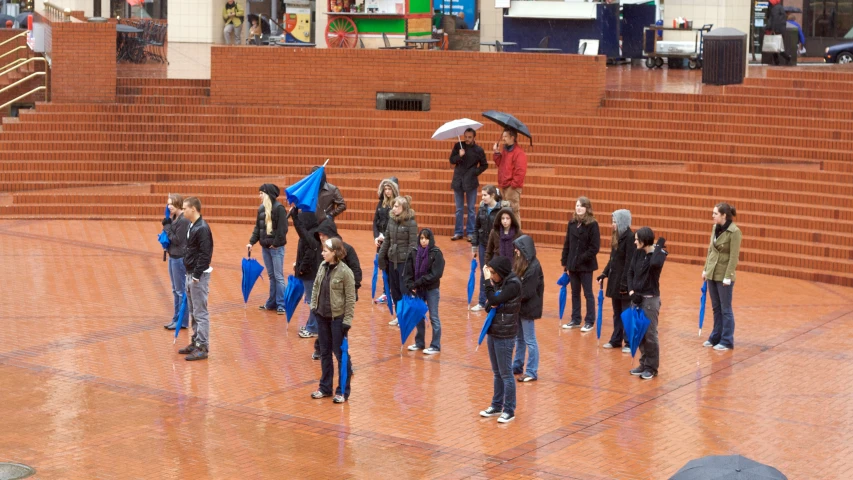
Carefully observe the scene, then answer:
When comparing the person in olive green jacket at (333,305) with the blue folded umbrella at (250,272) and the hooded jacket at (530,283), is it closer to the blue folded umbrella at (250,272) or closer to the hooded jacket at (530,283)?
the hooded jacket at (530,283)

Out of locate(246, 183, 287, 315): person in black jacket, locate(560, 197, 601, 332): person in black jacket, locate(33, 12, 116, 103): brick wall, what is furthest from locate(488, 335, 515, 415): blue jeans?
locate(33, 12, 116, 103): brick wall

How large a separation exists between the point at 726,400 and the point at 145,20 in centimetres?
2529

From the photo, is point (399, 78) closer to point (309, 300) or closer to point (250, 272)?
point (250, 272)

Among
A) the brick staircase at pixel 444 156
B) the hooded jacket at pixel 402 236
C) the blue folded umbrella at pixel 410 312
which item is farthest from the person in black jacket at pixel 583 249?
the brick staircase at pixel 444 156

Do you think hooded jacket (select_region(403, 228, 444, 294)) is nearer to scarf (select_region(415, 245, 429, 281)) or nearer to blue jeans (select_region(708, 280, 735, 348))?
scarf (select_region(415, 245, 429, 281))

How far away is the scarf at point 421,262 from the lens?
12.8 metres

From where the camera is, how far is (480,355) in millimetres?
13156

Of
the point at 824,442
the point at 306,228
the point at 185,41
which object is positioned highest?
the point at 185,41

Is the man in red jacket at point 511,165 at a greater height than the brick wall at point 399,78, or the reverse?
the brick wall at point 399,78

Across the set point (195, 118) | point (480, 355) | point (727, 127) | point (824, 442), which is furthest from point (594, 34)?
point (824, 442)

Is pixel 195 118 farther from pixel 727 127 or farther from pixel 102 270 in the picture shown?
pixel 727 127

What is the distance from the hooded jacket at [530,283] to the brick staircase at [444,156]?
7585 millimetres

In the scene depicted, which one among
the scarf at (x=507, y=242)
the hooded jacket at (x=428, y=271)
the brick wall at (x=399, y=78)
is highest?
the brick wall at (x=399, y=78)

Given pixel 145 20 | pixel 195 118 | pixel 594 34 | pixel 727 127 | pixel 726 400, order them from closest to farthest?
1. pixel 726 400
2. pixel 727 127
3. pixel 195 118
4. pixel 594 34
5. pixel 145 20
